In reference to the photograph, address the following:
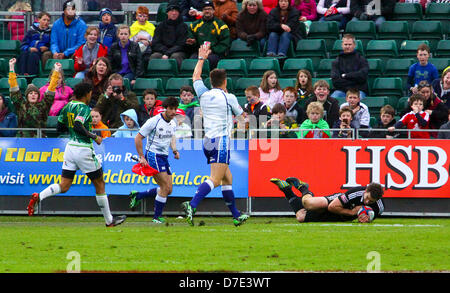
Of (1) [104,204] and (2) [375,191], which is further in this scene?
(2) [375,191]

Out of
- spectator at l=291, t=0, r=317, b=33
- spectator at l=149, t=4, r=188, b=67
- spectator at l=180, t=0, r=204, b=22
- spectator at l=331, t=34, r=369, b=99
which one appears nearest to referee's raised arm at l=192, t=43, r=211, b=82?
spectator at l=331, t=34, r=369, b=99

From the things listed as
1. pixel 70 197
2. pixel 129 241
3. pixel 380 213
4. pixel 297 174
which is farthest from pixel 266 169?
pixel 129 241

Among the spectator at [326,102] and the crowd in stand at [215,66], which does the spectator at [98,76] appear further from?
the spectator at [326,102]

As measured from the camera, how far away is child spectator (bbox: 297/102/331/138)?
17.5 meters

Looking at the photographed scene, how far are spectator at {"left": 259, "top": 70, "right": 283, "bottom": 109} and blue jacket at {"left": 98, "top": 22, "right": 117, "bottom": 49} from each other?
4.94 m

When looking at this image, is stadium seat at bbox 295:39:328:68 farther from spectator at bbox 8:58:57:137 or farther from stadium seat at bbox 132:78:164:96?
spectator at bbox 8:58:57:137

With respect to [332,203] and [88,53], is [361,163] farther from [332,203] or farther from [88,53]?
[88,53]

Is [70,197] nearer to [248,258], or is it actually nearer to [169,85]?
[169,85]

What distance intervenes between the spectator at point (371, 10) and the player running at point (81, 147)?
894 cm

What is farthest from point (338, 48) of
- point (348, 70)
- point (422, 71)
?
point (422, 71)

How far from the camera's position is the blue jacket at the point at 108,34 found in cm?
2242

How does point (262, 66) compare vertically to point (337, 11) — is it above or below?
below

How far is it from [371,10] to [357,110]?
16.6 feet

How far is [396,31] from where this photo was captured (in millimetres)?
21938
